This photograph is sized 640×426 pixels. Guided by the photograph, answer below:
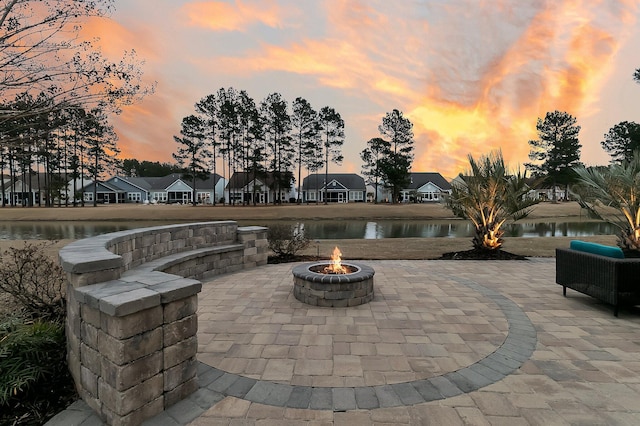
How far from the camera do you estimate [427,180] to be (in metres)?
55.1

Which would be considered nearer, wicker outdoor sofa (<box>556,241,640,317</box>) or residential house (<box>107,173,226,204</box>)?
wicker outdoor sofa (<box>556,241,640,317</box>)

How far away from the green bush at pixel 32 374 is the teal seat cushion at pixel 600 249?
7077 mm

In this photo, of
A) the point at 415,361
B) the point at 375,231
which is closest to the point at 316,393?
the point at 415,361

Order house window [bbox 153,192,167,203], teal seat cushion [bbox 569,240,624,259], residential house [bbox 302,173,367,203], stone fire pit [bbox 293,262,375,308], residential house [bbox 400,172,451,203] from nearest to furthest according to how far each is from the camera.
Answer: teal seat cushion [bbox 569,240,624,259], stone fire pit [bbox 293,262,375,308], residential house [bbox 400,172,451,203], residential house [bbox 302,173,367,203], house window [bbox 153,192,167,203]

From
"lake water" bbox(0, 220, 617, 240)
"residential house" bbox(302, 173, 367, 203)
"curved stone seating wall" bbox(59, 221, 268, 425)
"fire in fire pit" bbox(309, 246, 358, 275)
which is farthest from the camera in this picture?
"residential house" bbox(302, 173, 367, 203)

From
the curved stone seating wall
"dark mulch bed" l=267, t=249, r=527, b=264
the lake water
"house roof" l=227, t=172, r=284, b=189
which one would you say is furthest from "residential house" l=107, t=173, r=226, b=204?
the curved stone seating wall

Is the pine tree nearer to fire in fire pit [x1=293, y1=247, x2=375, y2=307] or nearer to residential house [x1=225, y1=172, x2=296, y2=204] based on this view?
residential house [x1=225, y1=172, x2=296, y2=204]

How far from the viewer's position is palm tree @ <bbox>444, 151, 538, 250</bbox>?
9.23 meters

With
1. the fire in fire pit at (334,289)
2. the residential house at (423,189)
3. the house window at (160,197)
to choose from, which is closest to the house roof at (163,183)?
the house window at (160,197)

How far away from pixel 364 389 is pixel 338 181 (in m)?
50.7

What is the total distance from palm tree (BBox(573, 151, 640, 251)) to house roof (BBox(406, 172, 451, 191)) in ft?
156

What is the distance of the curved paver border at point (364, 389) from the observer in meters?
2.54

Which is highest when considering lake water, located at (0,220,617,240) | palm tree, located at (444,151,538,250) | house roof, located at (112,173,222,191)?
house roof, located at (112,173,222,191)

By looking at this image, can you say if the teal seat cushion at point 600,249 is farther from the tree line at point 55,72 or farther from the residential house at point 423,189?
Answer: the residential house at point 423,189
